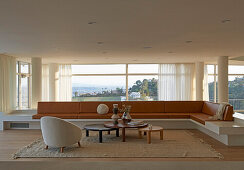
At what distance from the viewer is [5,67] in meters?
8.27

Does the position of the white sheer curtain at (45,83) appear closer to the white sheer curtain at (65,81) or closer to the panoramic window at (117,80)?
the white sheer curtain at (65,81)

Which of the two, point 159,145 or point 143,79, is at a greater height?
point 143,79

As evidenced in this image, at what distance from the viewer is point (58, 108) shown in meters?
7.92

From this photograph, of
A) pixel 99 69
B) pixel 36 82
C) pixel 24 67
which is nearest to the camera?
pixel 36 82

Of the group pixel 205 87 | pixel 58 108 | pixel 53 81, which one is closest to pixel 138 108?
pixel 58 108

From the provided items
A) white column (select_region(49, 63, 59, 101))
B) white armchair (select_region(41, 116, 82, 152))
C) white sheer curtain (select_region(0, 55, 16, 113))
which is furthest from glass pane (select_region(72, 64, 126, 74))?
white armchair (select_region(41, 116, 82, 152))

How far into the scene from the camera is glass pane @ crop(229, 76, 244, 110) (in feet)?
40.8

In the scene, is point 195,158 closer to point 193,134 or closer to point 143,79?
point 193,134

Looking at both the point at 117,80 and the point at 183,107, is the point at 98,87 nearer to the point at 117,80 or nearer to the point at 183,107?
the point at 117,80

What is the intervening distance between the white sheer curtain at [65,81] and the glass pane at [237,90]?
7.72 m

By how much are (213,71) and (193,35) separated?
301 inches

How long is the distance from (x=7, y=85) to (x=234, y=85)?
33.3 feet

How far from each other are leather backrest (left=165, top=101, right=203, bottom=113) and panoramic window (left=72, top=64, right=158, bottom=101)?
428 centimetres

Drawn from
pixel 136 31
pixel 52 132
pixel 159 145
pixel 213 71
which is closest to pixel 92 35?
pixel 136 31
